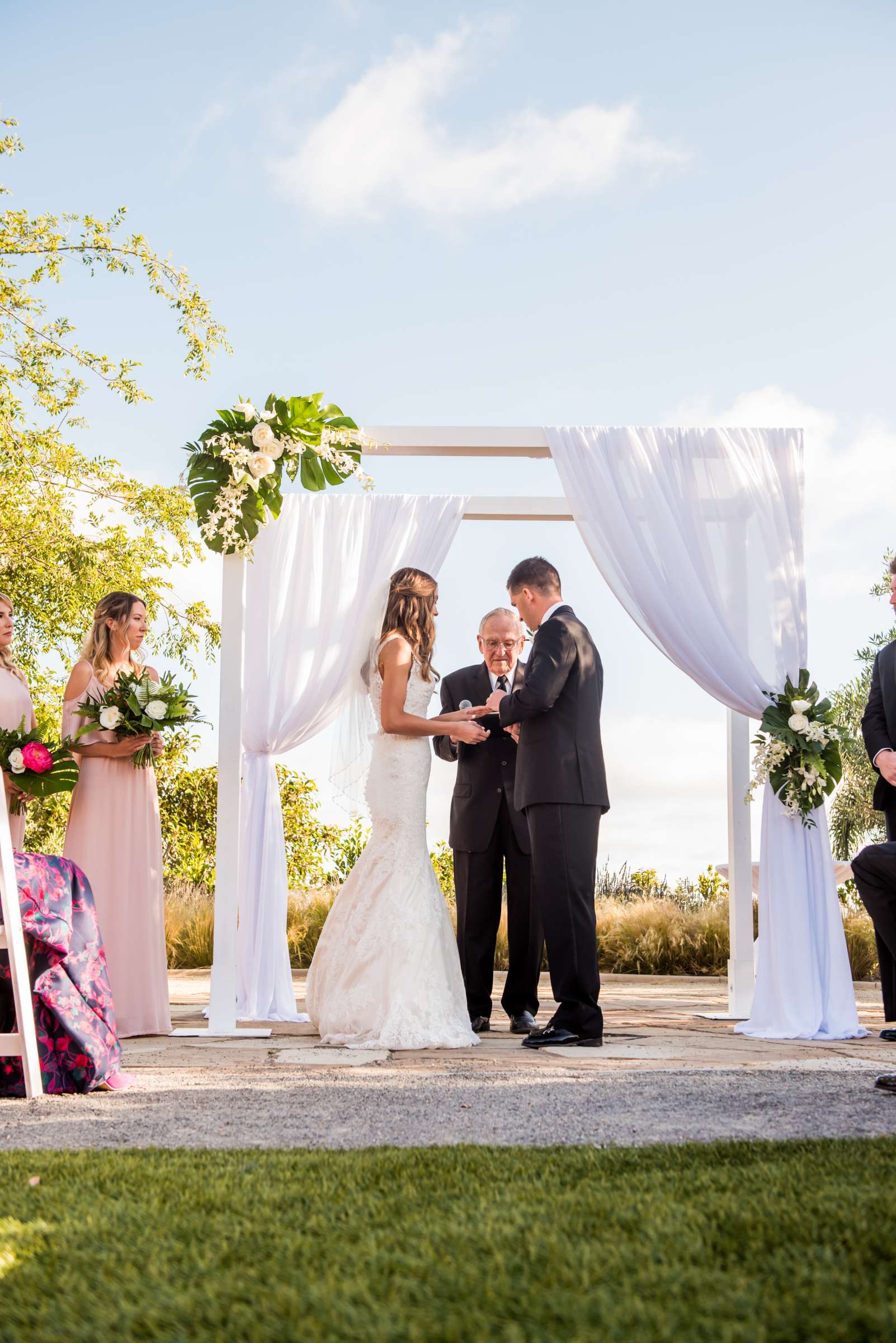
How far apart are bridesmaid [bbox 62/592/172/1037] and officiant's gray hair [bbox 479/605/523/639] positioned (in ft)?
5.84

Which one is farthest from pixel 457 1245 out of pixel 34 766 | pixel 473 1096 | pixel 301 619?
pixel 301 619

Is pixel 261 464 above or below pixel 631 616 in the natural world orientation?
above

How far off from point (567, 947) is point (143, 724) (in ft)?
7.48

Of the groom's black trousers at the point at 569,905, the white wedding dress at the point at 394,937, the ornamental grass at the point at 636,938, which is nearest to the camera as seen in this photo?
the groom's black trousers at the point at 569,905

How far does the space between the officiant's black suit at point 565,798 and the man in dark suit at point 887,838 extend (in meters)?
1.39

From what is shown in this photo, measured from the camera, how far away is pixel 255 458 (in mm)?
5641

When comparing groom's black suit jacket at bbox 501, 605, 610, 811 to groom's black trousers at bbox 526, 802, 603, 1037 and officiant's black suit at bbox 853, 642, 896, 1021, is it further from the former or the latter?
officiant's black suit at bbox 853, 642, 896, 1021

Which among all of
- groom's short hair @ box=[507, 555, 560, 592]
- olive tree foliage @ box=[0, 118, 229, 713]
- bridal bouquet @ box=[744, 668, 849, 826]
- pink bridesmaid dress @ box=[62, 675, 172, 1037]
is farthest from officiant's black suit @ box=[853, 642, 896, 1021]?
olive tree foliage @ box=[0, 118, 229, 713]

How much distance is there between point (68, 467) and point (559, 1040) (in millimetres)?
8288

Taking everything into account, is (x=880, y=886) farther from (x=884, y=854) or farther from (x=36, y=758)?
(x=36, y=758)

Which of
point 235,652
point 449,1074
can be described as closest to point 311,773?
point 235,652

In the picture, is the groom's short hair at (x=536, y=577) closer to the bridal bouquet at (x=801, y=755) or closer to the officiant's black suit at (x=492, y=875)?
the officiant's black suit at (x=492, y=875)

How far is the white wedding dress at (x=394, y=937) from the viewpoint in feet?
15.8

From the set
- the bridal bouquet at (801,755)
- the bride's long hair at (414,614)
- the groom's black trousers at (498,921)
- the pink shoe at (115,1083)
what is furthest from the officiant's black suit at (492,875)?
the pink shoe at (115,1083)
